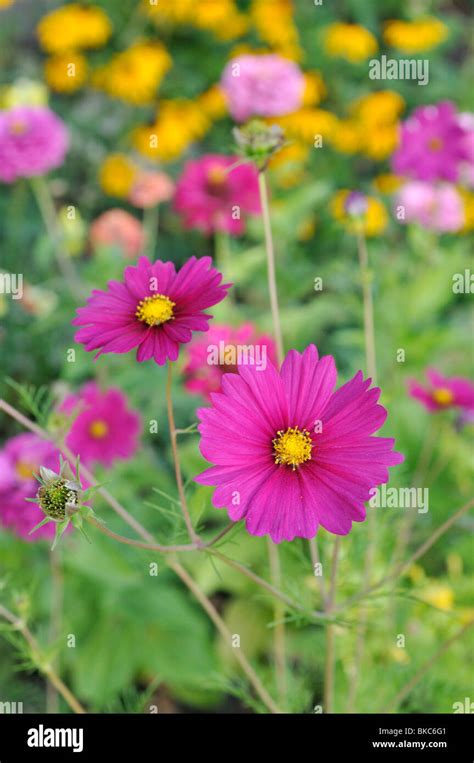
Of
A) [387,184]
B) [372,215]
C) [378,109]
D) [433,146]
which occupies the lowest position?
[433,146]

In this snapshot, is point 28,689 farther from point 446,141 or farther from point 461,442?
point 446,141

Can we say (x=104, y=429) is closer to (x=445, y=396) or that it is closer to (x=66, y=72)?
(x=445, y=396)

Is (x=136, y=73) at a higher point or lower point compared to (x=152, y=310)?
higher

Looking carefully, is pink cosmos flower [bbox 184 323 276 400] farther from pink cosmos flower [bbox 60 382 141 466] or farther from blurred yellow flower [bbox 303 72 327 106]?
blurred yellow flower [bbox 303 72 327 106]

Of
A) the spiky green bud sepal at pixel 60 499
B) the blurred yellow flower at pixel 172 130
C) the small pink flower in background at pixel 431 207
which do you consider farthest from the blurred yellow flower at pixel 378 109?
the spiky green bud sepal at pixel 60 499

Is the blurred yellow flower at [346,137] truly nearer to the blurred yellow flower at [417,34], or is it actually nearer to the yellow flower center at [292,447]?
the blurred yellow flower at [417,34]

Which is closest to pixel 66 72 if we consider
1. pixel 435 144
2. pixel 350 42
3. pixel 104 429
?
pixel 350 42

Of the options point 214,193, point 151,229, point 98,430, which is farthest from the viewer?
point 151,229

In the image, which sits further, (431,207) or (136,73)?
(136,73)
